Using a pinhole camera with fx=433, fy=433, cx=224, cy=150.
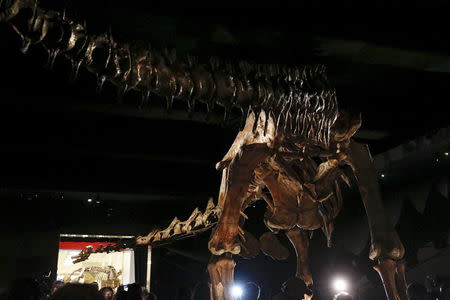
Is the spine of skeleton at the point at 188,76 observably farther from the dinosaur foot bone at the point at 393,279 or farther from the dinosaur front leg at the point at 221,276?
the dinosaur front leg at the point at 221,276

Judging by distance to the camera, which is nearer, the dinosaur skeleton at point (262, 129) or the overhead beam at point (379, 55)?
the dinosaur skeleton at point (262, 129)

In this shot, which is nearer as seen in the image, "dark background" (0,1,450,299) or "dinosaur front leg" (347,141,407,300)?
"dinosaur front leg" (347,141,407,300)

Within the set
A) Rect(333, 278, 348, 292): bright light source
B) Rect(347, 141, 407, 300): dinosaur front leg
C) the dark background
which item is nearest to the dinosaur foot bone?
Rect(347, 141, 407, 300): dinosaur front leg

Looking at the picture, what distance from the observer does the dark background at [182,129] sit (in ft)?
16.2

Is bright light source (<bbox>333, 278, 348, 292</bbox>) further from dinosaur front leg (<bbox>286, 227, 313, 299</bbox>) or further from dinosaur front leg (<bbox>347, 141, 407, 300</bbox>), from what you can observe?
dinosaur front leg (<bbox>347, 141, 407, 300</bbox>)

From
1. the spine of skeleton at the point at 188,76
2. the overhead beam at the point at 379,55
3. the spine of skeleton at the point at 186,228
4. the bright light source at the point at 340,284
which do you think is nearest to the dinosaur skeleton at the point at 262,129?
the spine of skeleton at the point at 188,76

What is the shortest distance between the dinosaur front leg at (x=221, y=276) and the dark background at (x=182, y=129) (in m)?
1.50

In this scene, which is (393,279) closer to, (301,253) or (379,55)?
(301,253)

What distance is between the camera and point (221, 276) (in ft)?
13.9

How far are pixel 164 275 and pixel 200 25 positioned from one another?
A: 9582 mm

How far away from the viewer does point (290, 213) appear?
4.88 m

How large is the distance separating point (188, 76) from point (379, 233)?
8.15ft

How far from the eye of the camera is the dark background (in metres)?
4.95

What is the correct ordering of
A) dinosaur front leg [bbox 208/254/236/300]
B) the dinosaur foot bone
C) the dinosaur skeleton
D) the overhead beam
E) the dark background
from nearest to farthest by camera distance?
the dinosaur skeleton < the dinosaur foot bone < dinosaur front leg [bbox 208/254/236/300] < the dark background < the overhead beam
